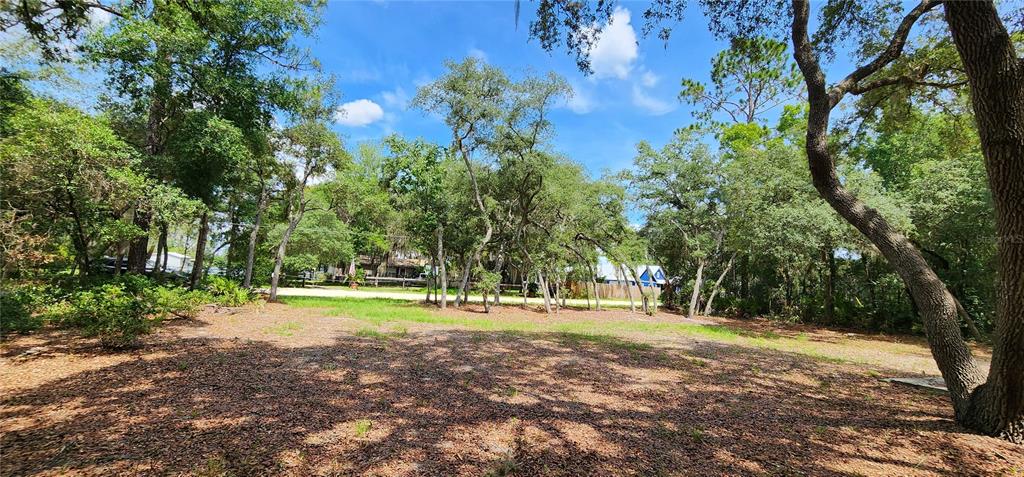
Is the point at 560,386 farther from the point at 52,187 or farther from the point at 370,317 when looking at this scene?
the point at 52,187

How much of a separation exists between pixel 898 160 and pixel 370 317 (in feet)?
80.2

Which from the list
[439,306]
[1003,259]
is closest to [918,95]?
[1003,259]

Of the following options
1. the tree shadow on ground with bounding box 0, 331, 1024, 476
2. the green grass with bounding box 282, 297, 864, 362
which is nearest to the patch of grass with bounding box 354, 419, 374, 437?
the tree shadow on ground with bounding box 0, 331, 1024, 476

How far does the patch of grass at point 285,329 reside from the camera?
8.32 meters

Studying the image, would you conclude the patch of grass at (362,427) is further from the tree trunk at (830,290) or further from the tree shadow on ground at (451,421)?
the tree trunk at (830,290)

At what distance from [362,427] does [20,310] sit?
8.02 meters

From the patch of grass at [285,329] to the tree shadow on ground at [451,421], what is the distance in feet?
5.92

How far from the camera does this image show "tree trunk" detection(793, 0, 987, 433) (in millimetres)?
4047

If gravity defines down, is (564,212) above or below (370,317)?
above

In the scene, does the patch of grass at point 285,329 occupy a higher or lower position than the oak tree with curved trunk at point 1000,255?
lower

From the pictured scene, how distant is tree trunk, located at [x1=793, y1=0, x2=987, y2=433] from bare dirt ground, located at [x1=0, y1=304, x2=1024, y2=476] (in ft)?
1.80

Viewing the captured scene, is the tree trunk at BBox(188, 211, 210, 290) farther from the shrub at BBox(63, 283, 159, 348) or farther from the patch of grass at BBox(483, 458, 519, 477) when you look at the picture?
the patch of grass at BBox(483, 458, 519, 477)

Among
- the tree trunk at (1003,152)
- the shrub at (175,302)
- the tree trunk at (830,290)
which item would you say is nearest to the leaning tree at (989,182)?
the tree trunk at (1003,152)

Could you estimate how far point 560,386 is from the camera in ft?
17.4
